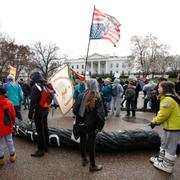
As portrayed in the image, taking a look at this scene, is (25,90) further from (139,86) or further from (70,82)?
(139,86)

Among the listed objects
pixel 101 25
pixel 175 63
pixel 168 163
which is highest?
pixel 175 63

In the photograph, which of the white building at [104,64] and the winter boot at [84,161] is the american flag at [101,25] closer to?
the winter boot at [84,161]

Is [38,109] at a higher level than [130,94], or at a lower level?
higher

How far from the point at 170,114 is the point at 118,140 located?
141 centimetres

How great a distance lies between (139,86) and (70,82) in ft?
15.3

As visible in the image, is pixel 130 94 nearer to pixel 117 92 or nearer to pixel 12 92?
pixel 117 92

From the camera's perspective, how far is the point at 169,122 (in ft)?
12.0

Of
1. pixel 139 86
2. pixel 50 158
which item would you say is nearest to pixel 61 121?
pixel 50 158

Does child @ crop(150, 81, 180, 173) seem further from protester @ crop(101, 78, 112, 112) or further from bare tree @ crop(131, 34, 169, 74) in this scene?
bare tree @ crop(131, 34, 169, 74)

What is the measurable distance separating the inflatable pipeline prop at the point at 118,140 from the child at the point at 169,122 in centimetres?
80

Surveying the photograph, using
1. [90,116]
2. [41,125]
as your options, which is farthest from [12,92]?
[90,116]

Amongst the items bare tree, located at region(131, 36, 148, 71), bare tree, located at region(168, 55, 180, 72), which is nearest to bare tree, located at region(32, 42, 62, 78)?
bare tree, located at region(131, 36, 148, 71)

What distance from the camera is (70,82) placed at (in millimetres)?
8922

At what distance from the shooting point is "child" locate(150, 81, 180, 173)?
11.8 ft
